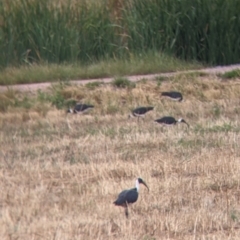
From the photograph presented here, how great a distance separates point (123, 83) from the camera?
13.3m

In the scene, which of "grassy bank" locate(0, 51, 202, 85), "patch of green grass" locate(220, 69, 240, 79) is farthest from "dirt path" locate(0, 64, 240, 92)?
"patch of green grass" locate(220, 69, 240, 79)

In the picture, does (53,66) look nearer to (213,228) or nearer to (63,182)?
(63,182)

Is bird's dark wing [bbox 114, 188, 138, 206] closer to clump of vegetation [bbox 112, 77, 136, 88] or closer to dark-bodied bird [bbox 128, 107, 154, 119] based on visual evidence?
dark-bodied bird [bbox 128, 107, 154, 119]

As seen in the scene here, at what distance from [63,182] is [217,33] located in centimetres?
894

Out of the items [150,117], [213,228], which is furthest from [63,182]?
[150,117]

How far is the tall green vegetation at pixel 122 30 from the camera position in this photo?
50.6 feet

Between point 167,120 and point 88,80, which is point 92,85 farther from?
point 167,120

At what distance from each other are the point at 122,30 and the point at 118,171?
340 inches

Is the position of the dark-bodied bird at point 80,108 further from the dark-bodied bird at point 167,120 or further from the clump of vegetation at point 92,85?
the dark-bodied bird at point 167,120

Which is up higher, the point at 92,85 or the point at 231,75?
the point at 92,85

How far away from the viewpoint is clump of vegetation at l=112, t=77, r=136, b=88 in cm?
1316

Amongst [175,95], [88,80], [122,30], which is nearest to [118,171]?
[175,95]

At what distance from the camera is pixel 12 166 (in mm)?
8195

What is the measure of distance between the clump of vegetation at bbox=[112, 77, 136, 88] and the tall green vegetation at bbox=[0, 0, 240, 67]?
2.25m
